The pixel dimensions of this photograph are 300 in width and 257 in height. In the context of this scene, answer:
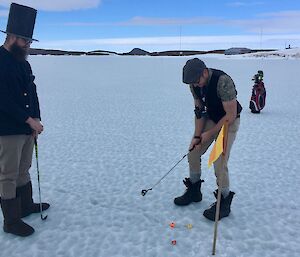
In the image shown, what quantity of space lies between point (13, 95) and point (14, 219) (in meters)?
1.38

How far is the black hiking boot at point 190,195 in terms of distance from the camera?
4.80 m

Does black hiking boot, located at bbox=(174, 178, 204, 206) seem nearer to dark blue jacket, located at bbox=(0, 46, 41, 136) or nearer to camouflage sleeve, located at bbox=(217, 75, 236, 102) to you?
camouflage sleeve, located at bbox=(217, 75, 236, 102)

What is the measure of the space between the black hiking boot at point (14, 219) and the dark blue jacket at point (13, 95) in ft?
2.58

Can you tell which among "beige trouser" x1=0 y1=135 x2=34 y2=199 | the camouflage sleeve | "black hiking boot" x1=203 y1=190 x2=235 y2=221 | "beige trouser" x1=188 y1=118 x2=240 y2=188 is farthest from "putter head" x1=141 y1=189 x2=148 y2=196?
the camouflage sleeve

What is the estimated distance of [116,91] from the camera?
58.1 ft

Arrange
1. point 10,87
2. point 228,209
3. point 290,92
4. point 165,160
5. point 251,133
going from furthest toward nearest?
1. point 290,92
2. point 251,133
3. point 165,160
4. point 228,209
5. point 10,87

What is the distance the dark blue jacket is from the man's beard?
1.6 inches

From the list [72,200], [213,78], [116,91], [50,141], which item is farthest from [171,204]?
[116,91]

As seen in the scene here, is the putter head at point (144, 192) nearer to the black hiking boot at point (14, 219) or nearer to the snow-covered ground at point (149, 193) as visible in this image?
the snow-covered ground at point (149, 193)

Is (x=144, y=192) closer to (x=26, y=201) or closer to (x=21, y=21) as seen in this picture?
(x=26, y=201)

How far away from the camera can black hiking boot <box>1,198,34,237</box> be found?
12.9 feet

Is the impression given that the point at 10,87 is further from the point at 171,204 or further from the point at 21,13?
the point at 171,204

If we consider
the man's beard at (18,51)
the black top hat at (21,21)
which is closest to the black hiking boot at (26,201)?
the man's beard at (18,51)

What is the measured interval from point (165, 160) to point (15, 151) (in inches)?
135
